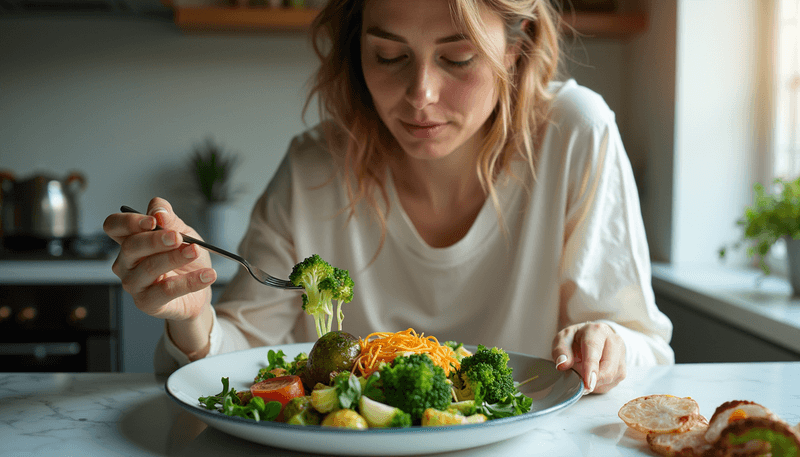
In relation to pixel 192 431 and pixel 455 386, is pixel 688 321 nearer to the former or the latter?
pixel 455 386

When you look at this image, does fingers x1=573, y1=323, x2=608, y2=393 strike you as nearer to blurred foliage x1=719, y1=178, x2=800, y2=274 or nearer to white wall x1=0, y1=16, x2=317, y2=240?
blurred foliage x1=719, y1=178, x2=800, y2=274

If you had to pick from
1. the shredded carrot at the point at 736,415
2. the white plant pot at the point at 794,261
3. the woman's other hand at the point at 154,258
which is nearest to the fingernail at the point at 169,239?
the woman's other hand at the point at 154,258

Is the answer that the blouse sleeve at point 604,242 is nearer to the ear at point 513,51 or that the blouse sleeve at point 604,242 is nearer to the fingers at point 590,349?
the ear at point 513,51

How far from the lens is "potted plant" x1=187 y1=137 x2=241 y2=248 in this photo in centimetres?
307

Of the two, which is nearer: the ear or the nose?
the nose

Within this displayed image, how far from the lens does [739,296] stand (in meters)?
2.00

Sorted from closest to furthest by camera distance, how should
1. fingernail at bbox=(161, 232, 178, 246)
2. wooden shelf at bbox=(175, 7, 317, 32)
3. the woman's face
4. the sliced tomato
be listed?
the sliced tomato < fingernail at bbox=(161, 232, 178, 246) < the woman's face < wooden shelf at bbox=(175, 7, 317, 32)

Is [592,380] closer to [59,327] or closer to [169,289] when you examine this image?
[169,289]

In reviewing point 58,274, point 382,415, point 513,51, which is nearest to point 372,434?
point 382,415

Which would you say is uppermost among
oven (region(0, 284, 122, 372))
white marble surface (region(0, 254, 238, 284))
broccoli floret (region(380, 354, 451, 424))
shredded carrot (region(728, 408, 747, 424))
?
broccoli floret (region(380, 354, 451, 424))

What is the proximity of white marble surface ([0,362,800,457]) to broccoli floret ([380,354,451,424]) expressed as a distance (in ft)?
0.23

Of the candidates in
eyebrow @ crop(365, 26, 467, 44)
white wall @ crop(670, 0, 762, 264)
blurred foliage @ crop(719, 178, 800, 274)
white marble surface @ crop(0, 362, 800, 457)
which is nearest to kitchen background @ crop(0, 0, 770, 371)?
white wall @ crop(670, 0, 762, 264)

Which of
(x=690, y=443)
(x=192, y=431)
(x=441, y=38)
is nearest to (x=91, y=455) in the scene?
(x=192, y=431)

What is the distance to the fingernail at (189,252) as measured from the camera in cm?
88
